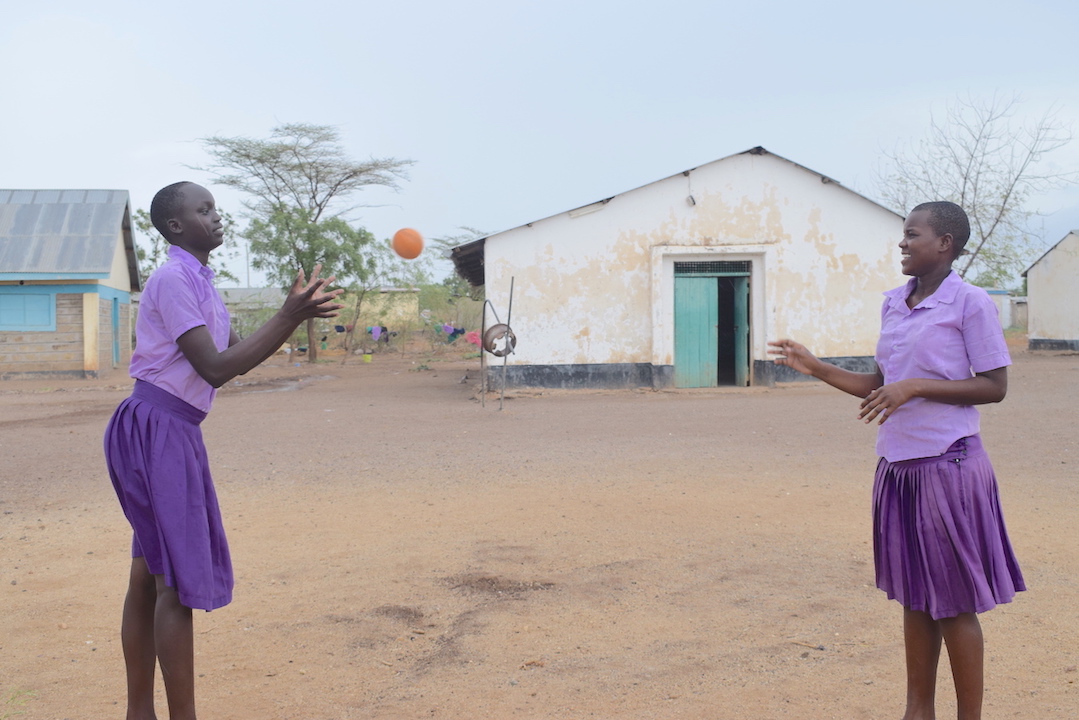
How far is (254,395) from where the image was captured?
655 inches

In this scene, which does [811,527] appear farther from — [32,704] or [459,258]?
[459,258]

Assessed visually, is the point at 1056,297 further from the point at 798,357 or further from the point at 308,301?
the point at 308,301

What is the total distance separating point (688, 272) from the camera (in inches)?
643

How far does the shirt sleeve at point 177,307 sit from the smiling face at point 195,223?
0.64ft

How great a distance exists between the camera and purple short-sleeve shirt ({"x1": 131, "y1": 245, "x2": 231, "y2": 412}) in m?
2.52

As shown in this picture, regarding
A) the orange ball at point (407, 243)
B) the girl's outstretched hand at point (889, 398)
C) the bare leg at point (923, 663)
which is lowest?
the bare leg at point (923, 663)

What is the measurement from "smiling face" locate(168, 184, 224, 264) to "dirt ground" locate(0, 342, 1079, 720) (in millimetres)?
1642

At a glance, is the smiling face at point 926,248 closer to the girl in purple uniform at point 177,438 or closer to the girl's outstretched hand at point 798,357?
the girl's outstretched hand at point 798,357

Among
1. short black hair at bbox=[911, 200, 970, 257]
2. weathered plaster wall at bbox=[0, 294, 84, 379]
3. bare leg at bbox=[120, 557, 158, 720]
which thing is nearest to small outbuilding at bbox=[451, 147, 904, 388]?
weathered plaster wall at bbox=[0, 294, 84, 379]

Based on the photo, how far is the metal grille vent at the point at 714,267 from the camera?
16344 millimetres

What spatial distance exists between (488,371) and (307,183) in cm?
1337

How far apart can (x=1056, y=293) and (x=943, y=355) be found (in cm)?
2783

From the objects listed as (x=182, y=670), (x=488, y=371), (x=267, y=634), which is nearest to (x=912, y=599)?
(x=182, y=670)

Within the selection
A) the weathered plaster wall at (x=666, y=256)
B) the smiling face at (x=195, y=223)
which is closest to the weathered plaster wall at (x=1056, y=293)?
the weathered plaster wall at (x=666, y=256)
